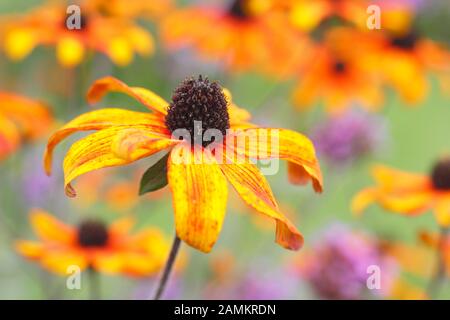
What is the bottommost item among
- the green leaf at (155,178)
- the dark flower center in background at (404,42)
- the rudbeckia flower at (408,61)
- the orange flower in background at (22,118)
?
the green leaf at (155,178)

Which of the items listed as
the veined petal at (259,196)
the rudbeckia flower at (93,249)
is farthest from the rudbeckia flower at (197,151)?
the rudbeckia flower at (93,249)

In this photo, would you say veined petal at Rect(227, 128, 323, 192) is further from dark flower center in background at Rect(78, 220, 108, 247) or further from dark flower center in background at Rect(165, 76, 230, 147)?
dark flower center in background at Rect(78, 220, 108, 247)

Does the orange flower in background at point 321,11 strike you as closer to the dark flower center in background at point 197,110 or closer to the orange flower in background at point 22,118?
the orange flower in background at point 22,118

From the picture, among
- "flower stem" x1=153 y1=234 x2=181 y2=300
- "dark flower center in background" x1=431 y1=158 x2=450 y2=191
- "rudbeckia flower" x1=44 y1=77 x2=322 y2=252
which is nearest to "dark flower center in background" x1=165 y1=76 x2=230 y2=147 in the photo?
"rudbeckia flower" x1=44 y1=77 x2=322 y2=252

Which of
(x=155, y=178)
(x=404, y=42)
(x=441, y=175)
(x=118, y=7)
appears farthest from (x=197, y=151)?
(x=404, y=42)

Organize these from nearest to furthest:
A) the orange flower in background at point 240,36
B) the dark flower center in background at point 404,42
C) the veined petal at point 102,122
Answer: the veined petal at point 102,122
the orange flower in background at point 240,36
the dark flower center in background at point 404,42

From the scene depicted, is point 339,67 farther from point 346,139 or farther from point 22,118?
point 22,118

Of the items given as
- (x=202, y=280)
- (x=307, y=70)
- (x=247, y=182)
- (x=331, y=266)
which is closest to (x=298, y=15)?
(x=307, y=70)

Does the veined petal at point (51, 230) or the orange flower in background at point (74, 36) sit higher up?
the orange flower in background at point (74, 36)
